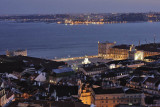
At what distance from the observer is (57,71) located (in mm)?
25406

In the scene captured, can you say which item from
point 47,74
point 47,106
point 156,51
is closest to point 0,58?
point 47,74

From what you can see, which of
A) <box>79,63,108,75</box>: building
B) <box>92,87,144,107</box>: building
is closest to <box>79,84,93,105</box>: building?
<box>92,87,144,107</box>: building

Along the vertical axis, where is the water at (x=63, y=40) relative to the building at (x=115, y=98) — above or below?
below

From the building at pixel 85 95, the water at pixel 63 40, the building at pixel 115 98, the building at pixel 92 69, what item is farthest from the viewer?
the water at pixel 63 40

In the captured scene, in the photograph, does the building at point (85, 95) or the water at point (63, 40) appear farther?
the water at point (63, 40)

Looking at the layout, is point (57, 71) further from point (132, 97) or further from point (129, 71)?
point (132, 97)

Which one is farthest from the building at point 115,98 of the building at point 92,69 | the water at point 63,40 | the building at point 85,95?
the water at point 63,40

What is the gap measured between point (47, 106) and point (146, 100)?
6955 millimetres

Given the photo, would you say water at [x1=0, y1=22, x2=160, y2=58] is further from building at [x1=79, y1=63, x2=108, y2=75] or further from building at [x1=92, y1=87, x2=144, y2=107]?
building at [x1=92, y1=87, x2=144, y2=107]

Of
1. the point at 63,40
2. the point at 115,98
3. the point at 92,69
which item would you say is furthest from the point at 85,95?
the point at 63,40

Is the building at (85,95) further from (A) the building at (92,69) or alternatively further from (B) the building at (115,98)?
(A) the building at (92,69)

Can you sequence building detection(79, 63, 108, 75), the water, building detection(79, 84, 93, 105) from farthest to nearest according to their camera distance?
the water → building detection(79, 63, 108, 75) → building detection(79, 84, 93, 105)

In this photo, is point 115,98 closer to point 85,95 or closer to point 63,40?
point 85,95

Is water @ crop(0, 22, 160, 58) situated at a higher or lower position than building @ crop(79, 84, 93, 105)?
lower
